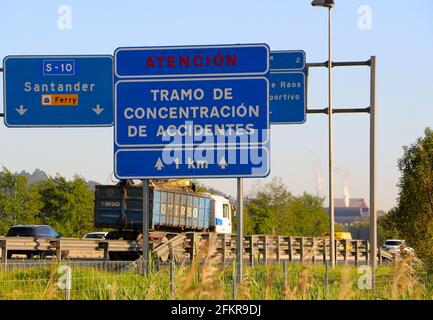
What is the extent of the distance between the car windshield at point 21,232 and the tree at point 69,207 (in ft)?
93.0

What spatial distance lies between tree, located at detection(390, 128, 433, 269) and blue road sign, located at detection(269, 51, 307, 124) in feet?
16.0

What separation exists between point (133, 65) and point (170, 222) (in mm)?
23458

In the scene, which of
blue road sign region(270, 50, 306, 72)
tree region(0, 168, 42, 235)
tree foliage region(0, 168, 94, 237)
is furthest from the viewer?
tree foliage region(0, 168, 94, 237)

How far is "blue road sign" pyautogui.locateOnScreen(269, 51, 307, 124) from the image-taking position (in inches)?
1260


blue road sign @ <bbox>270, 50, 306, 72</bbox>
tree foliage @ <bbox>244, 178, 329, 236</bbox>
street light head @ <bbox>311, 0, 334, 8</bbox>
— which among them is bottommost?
tree foliage @ <bbox>244, 178, 329, 236</bbox>

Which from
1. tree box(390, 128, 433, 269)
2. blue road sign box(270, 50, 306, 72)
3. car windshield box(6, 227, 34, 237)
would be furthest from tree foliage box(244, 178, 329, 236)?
blue road sign box(270, 50, 306, 72)

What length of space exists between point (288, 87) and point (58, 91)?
21.4 feet

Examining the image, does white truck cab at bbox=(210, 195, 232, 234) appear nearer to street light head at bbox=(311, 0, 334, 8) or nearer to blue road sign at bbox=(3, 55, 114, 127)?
street light head at bbox=(311, 0, 334, 8)

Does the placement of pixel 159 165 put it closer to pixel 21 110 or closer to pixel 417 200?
pixel 21 110

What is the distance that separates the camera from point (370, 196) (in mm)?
31062

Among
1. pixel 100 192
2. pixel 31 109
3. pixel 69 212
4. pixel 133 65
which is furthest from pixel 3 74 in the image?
pixel 69 212

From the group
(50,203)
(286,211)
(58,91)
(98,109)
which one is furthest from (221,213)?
(286,211)

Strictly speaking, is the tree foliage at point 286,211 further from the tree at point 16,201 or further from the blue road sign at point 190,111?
the blue road sign at point 190,111

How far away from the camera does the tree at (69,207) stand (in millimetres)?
79812
